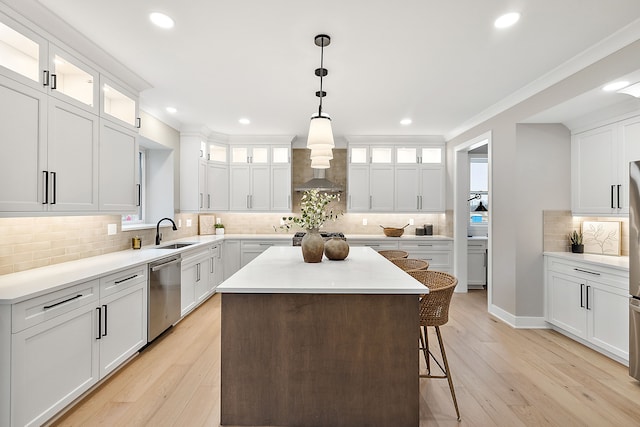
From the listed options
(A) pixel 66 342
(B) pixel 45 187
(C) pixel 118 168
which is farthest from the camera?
(C) pixel 118 168

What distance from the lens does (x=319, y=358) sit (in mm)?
2000

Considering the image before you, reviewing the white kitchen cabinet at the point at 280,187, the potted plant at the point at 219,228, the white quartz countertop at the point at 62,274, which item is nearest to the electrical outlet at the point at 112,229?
the white quartz countertop at the point at 62,274

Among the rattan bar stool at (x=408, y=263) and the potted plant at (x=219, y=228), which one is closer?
the rattan bar stool at (x=408, y=263)

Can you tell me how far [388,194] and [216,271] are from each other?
3195 mm

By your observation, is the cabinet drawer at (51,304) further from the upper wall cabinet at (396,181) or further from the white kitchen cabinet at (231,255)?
the upper wall cabinet at (396,181)

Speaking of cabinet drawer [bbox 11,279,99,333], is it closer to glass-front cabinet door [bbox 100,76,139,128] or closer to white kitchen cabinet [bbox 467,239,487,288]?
glass-front cabinet door [bbox 100,76,139,128]

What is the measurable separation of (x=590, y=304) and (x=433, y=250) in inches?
98.3

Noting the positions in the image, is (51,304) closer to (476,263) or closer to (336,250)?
(336,250)

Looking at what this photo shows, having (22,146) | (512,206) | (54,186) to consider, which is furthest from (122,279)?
(512,206)

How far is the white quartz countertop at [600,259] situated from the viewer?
2929 mm

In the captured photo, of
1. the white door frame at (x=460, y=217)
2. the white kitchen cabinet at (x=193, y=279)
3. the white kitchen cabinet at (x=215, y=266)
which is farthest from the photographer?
the white door frame at (x=460, y=217)

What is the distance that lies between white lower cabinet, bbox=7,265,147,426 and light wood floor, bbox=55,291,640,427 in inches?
8.7

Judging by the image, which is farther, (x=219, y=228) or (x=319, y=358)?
(x=219, y=228)

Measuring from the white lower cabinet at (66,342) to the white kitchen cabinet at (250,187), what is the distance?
9.91 feet
